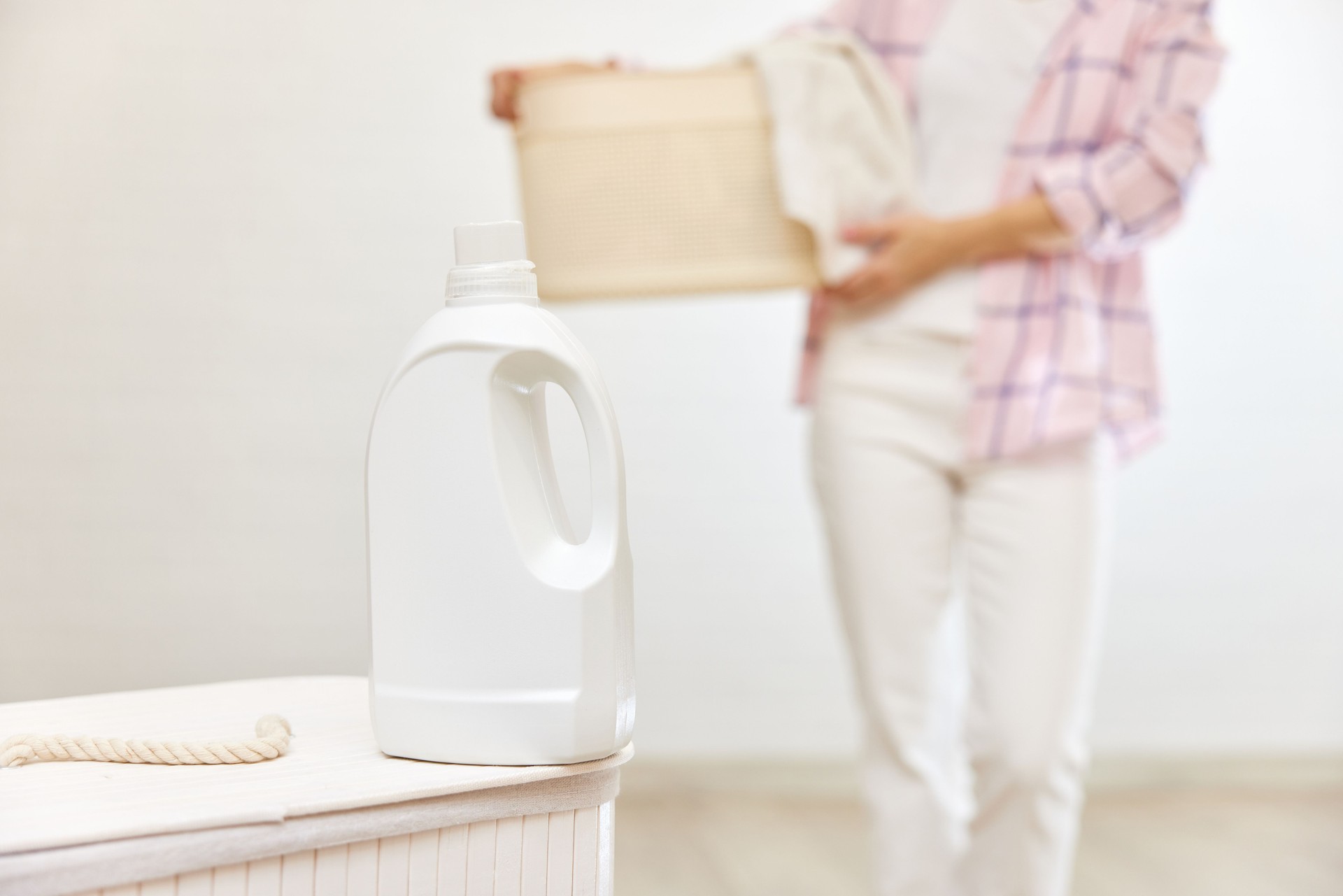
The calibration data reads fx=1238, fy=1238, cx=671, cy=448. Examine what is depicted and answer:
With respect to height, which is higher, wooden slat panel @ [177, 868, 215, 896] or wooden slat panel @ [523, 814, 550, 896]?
wooden slat panel @ [177, 868, 215, 896]

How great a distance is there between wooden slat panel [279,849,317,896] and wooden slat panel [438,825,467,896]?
0.06 m

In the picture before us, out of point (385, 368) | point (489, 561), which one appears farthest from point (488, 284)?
point (385, 368)

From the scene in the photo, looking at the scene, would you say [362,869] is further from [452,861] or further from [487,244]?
[487,244]

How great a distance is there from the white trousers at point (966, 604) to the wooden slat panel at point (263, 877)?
91 cm

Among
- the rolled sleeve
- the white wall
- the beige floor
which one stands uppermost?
the rolled sleeve

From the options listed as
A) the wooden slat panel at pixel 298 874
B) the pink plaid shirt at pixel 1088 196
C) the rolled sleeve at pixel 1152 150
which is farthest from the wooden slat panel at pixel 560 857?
the rolled sleeve at pixel 1152 150

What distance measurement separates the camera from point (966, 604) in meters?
1.40

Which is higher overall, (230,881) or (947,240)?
(947,240)

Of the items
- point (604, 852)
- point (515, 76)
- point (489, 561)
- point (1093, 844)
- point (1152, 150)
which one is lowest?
point (1093, 844)

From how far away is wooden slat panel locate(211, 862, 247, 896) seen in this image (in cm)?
51

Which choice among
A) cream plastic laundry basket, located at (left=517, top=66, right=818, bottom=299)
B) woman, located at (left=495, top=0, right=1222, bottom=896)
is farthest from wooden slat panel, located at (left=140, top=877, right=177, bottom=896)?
woman, located at (left=495, top=0, right=1222, bottom=896)

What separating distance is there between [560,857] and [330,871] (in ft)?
0.36

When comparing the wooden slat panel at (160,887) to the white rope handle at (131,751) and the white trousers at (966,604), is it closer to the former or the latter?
the white rope handle at (131,751)

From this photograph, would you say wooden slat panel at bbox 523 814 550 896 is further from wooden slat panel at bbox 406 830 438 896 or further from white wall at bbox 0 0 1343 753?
white wall at bbox 0 0 1343 753
